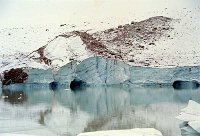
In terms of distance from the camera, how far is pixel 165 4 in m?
30.2

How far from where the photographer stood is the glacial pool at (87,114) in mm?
9227

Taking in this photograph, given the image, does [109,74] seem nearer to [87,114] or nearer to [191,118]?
[87,114]

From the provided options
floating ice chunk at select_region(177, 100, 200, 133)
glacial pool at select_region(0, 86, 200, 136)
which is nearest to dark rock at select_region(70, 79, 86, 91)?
glacial pool at select_region(0, 86, 200, 136)

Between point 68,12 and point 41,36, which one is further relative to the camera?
point 68,12

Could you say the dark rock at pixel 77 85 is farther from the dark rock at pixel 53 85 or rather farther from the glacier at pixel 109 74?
the dark rock at pixel 53 85

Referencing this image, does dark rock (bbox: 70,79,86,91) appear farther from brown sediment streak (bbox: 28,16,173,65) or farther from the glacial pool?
the glacial pool

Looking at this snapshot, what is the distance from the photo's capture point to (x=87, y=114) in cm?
1141

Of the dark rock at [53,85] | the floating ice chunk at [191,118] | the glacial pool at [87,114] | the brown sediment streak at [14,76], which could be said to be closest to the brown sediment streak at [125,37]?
the brown sediment streak at [14,76]

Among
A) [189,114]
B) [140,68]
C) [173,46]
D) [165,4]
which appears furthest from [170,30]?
Result: [189,114]

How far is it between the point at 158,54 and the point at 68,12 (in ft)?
38.4

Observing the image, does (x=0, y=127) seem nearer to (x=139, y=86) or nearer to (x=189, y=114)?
(x=189, y=114)

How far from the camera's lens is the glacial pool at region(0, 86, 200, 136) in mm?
9227

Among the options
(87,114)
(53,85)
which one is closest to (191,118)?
(87,114)

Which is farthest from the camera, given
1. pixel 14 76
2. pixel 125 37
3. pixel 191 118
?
pixel 125 37
